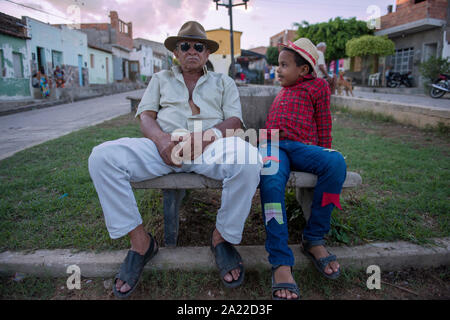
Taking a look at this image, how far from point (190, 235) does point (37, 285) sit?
3.39 feet

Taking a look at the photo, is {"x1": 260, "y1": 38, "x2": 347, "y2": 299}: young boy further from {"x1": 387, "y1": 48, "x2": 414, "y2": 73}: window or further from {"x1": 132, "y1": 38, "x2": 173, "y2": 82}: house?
{"x1": 132, "y1": 38, "x2": 173, "y2": 82}: house

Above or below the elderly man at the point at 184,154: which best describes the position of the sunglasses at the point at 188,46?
above

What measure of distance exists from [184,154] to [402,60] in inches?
943

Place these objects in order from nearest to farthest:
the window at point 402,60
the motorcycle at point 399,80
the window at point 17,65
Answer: the window at point 17,65, the motorcycle at point 399,80, the window at point 402,60

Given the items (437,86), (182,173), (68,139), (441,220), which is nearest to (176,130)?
(182,173)

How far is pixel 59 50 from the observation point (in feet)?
68.6

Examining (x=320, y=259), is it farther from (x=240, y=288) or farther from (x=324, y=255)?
(x=240, y=288)

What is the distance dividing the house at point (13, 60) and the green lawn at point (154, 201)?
13.2 m

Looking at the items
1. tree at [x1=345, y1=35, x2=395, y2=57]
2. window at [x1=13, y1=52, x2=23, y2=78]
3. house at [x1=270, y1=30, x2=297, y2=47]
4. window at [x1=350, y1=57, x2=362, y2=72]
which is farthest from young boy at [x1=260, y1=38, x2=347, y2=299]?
house at [x1=270, y1=30, x2=297, y2=47]

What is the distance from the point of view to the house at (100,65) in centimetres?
2695

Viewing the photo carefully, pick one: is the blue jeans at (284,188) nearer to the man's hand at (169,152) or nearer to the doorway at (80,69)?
the man's hand at (169,152)

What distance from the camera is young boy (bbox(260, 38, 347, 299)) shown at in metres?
1.77

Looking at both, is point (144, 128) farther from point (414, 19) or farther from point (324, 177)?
point (414, 19)

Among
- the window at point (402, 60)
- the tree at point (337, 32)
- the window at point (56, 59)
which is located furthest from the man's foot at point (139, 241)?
the tree at point (337, 32)
